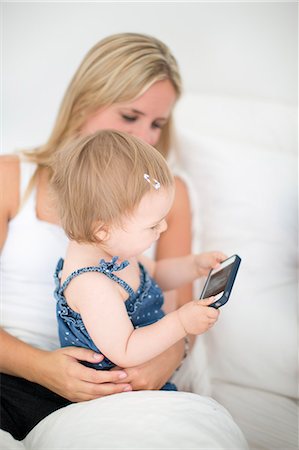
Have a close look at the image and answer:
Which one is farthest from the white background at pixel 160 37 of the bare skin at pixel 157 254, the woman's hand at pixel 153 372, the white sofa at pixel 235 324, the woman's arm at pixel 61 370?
the woman's hand at pixel 153 372

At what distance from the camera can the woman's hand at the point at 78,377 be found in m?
0.95

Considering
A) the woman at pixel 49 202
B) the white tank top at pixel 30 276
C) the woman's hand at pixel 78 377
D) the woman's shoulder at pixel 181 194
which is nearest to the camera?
the woman's hand at pixel 78 377

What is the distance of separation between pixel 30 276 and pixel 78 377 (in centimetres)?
35

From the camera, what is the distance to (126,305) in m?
0.98

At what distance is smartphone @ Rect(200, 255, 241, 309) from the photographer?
87 cm

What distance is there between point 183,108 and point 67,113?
510 millimetres

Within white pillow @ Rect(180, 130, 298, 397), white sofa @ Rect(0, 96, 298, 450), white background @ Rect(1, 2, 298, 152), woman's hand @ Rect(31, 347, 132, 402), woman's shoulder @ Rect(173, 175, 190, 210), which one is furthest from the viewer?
white background @ Rect(1, 2, 298, 152)

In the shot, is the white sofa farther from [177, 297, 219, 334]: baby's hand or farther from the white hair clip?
the white hair clip

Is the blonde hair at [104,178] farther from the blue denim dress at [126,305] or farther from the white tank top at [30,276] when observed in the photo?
the white tank top at [30,276]

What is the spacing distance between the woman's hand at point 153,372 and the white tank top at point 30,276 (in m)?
0.28

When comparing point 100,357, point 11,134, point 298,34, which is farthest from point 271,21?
point 100,357

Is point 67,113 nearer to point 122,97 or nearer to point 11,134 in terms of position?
point 122,97

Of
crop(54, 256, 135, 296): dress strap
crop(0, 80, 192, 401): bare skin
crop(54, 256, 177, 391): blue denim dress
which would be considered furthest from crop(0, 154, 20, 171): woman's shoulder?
crop(54, 256, 135, 296): dress strap

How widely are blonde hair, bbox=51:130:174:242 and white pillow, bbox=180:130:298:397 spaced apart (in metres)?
0.60
